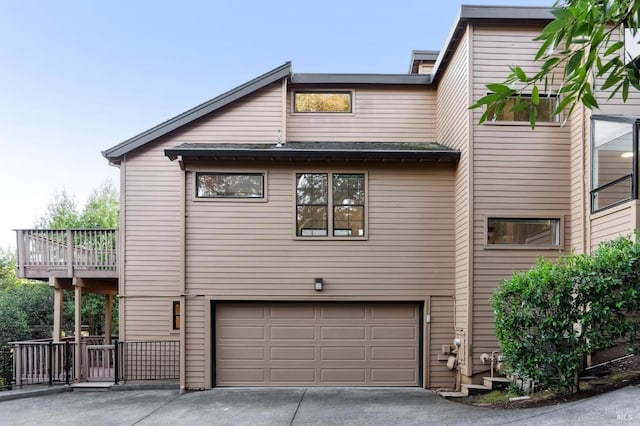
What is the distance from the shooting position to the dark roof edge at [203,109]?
10.1 metres

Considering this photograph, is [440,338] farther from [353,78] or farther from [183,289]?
[353,78]

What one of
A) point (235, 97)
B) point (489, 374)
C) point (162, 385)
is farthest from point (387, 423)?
point (235, 97)

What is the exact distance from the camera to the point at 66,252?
10594 mm

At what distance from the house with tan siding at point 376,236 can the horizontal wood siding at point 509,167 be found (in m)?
0.02

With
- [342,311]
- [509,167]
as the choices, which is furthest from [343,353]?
[509,167]

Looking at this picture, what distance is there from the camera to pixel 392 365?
30.4 feet

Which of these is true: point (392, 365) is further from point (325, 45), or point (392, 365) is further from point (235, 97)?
point (325, 45)

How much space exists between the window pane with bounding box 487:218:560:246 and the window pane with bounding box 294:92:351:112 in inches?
157

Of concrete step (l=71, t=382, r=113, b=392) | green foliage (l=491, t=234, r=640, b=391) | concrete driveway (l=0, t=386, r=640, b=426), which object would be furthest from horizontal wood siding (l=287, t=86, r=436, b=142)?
concrete step (l=71, t=382, r=113, b=392)

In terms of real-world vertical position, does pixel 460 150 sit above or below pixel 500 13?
below

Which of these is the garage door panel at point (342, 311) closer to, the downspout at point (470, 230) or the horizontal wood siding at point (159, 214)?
the downspout at point (470, 230)

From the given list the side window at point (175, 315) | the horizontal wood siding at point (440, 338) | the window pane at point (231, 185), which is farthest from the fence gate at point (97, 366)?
the horizontal wood siding at point (440, 338)

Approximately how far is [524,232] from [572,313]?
9.29 ft

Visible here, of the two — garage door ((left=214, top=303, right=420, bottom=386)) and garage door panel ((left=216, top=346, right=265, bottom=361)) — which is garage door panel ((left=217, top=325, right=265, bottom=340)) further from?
garage door panel ((left=216, top=346, right=265, bottom=361))
